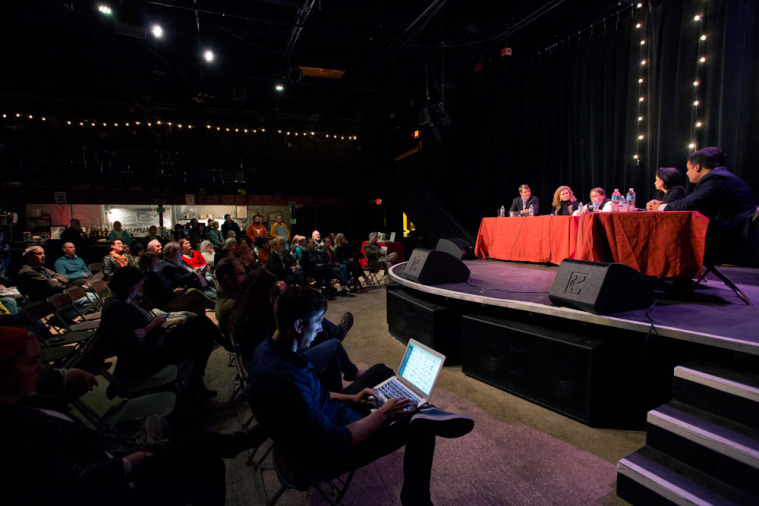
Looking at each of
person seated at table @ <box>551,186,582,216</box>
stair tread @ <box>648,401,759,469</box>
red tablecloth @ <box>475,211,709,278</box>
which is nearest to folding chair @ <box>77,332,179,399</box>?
stair tread @ <box>648,401,759,469</box>

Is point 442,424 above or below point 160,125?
below

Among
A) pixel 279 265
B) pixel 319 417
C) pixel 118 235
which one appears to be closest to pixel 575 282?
pixel 319 417

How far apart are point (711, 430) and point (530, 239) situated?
371cm

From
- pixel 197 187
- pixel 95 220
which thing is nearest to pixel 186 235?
pixel 197 187

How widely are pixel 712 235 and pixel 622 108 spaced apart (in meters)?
4.80

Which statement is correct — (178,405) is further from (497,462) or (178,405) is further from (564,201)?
(564,201)

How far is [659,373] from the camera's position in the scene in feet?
8.02

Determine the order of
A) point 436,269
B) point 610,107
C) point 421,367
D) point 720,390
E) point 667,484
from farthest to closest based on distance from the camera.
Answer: point 610,107
point 436,269
point 421,367
point 720,390
point 667,484

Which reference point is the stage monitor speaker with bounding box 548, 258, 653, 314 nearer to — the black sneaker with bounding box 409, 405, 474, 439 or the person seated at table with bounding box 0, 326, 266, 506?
the black sneaker with bounding box 409, 405, 474, 439

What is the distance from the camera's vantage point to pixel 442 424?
156cm

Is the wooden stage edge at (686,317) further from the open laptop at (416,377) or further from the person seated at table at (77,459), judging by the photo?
the person seated at table at (77,459)

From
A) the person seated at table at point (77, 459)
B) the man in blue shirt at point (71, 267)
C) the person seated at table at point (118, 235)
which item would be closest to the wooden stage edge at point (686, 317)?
the person seated at table at point (77, 459)

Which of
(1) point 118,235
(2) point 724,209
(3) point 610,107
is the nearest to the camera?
(2) point 724,209

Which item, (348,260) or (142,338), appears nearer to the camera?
(142,338)
